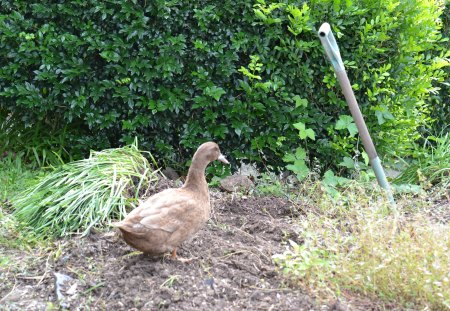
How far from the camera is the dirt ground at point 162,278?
12.5ft

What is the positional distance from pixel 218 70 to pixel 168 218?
8.10ft

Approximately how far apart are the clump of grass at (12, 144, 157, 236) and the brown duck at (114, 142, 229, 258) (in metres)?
0.76

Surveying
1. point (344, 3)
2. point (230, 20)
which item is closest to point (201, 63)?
point (230, 20)

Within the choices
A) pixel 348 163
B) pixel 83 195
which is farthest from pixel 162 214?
pixel 348 163

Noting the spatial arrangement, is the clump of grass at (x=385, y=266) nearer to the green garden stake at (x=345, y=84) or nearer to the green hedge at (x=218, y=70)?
the green garden stake at (x=345, y=84)

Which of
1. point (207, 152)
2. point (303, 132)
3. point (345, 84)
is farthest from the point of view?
point (303, 132)

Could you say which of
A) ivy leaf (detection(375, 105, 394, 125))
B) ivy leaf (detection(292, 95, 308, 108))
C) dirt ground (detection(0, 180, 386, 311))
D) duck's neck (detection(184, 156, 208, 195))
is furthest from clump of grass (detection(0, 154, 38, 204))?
ivy leaf (detection(375, 105, 394, 125))

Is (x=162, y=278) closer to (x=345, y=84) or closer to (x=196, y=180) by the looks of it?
(x=196, y=180)

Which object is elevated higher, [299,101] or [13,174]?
[299,101]

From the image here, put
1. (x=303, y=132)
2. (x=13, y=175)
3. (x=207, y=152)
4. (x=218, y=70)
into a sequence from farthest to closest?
(x=13, y=175) → (x=218, y=70) → (x=303, y=132) → (x=207, y=152)

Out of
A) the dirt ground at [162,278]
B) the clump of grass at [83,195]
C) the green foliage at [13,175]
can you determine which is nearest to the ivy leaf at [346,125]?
the dirt ground at [162,278]

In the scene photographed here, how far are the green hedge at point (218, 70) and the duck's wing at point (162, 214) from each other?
2.12 metres

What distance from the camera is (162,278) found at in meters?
4.02

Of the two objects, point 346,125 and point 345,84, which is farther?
point 346,125
